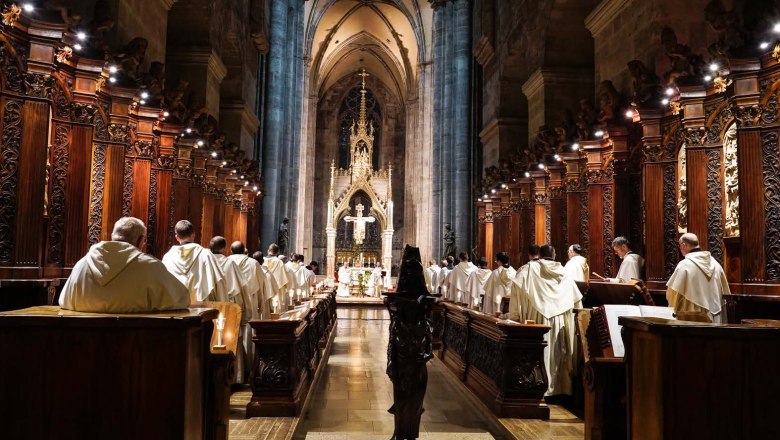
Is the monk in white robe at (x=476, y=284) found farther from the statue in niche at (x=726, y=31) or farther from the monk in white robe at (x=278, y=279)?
the statue in niche at (x=726, y=31)

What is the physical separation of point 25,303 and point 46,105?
1853mm

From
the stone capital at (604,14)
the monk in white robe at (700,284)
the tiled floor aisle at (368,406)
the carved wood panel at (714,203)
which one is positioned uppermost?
the stone capital at (604,14)

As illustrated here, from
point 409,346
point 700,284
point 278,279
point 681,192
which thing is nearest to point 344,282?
point 278,279

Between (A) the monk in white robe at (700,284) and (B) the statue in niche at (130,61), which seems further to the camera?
(B) the statue in niche at (130,61)

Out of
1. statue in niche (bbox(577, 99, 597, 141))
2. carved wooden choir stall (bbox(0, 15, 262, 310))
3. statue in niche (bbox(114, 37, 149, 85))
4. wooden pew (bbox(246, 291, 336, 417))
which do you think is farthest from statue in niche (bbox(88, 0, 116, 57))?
statue in niche (bbox(577, 99, 597, 141))

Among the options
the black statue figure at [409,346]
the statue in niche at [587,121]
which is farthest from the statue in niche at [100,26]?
A: the statue in niche at [587,121]

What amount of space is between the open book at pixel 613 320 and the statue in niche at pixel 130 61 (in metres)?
6.38

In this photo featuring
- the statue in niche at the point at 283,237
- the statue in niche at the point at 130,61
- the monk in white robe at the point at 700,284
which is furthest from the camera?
the statue in niche at the point at 283,237

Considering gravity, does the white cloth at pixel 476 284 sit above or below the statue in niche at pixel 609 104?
below

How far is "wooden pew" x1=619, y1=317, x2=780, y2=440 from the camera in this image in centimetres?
321

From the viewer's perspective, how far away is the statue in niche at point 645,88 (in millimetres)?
8570

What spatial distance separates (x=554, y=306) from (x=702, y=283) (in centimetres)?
184

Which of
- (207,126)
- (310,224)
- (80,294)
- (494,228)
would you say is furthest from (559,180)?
(310,224)

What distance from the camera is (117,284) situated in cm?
329
